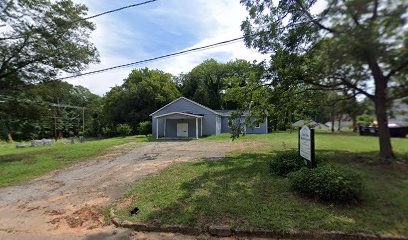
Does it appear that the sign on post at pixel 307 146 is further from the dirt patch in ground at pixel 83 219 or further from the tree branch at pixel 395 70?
the dirt patch in ground at pixel 83 219

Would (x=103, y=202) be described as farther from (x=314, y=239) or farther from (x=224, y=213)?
(x=314, y=239)

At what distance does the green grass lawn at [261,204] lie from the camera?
402cm

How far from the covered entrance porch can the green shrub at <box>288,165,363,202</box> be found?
68.8 feet

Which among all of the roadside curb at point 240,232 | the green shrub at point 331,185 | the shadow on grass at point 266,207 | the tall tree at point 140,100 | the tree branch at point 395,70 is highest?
the tall tree at point 140,100

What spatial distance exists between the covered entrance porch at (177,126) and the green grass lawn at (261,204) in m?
19.0

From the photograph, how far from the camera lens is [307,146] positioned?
6281 mm

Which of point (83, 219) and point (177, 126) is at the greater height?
point (177, 126)

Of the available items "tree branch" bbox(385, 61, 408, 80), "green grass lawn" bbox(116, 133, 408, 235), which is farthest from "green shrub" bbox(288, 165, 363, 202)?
"tree branch" bbox(385, 61, 408, 80)

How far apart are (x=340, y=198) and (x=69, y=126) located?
55.0 meters

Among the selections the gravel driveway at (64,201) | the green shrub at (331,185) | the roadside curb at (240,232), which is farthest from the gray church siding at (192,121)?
the roadside curb at (240,232)

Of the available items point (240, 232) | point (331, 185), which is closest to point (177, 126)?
point (331, 185)

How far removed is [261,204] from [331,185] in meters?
1.34

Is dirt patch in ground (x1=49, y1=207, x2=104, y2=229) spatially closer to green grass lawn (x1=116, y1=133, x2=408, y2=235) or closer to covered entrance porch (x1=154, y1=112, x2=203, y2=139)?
green grass lawn (x1=116, y1=133, x2=408, y2=235)

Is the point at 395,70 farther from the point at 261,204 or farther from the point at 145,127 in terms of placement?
the point at 145,127
